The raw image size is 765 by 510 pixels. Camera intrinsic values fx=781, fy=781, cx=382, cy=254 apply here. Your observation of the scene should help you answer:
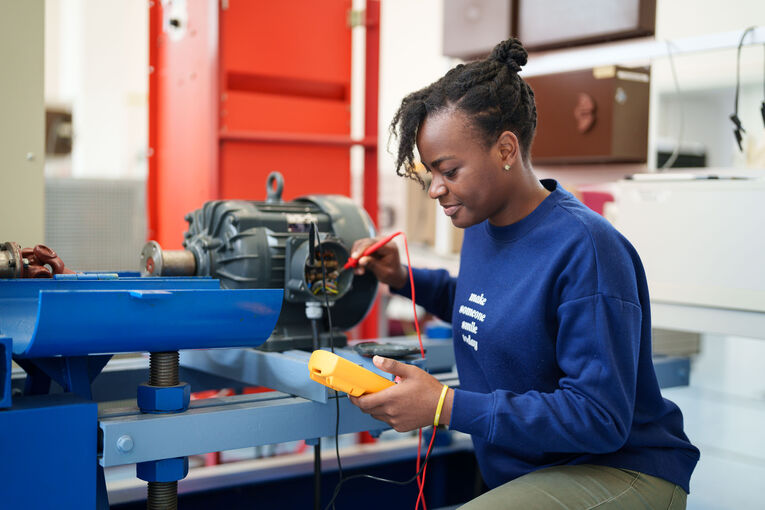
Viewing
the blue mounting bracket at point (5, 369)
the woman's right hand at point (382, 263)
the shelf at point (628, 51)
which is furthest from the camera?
the shelf at point (628, 51)

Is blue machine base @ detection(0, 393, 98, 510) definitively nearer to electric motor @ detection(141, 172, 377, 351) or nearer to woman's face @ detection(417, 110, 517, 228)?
electric motor @ detection(141, 172, 377, 351)

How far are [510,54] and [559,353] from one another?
478mm

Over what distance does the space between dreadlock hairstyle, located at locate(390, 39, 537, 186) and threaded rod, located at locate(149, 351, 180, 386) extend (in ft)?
1.68

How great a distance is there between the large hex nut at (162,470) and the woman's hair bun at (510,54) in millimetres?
780

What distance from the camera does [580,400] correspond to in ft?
3.50

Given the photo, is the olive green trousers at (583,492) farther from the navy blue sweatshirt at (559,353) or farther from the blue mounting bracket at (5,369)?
the blue mounting bracket at (5,369)

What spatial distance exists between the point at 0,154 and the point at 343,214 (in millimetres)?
709

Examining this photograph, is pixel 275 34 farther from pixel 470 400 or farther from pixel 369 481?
pixel 470 400

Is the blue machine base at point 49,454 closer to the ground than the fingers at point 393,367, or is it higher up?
closer to the ground

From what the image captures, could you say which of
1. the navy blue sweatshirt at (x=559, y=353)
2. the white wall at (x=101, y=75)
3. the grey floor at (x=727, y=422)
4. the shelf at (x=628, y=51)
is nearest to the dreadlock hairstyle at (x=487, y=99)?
the navy blue sweatshirt at (x=559, y=353)

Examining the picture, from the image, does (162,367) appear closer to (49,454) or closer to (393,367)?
(49,454)

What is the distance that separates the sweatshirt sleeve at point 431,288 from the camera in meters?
1.62

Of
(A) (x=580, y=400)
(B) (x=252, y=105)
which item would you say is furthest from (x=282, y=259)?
(B) (x=252, y=105)

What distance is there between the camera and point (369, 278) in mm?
1548
